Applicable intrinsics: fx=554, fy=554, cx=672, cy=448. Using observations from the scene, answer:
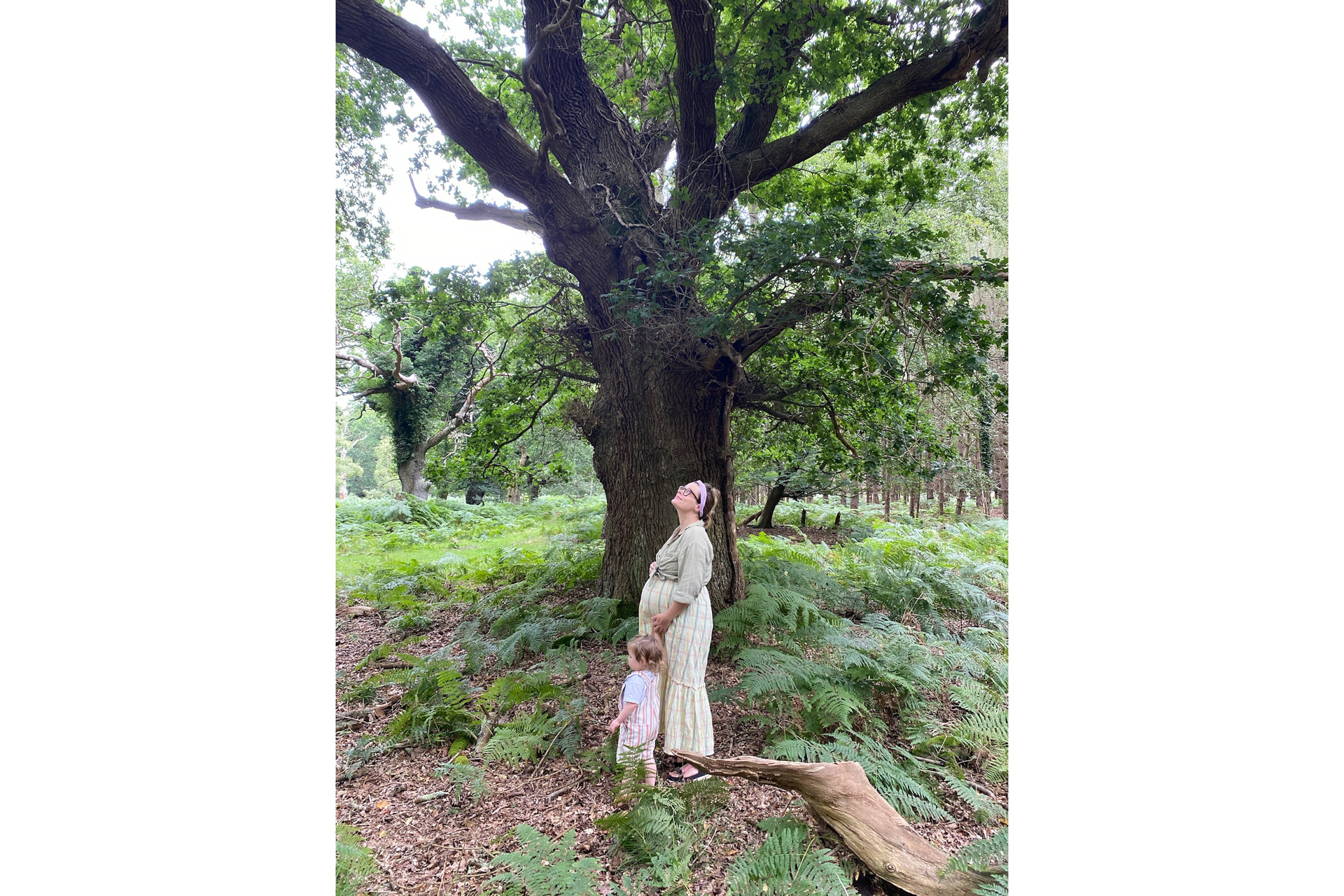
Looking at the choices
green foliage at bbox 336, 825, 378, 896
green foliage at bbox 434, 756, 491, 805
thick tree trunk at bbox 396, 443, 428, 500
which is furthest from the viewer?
thick tree trunk at bbox 396, 443, 428, 500

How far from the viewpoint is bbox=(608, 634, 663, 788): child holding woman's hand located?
225cm

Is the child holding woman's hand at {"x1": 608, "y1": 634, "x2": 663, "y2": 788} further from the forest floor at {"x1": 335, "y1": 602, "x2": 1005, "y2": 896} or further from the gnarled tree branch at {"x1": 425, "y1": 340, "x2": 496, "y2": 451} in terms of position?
the gnarled tree branch at {"x1": 425, "y1": 340, "x2": 496, "y2": 451}

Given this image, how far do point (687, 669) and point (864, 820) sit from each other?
83 cm

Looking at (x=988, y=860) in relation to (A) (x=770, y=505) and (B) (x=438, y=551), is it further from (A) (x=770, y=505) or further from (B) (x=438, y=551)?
(B) (x=438, y=551)

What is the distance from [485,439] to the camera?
196 inches

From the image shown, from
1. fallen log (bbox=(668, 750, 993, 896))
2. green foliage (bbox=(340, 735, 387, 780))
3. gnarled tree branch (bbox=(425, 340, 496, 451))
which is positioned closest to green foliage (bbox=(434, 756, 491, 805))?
green foliage (bbox=(340, 735, 387, 780))

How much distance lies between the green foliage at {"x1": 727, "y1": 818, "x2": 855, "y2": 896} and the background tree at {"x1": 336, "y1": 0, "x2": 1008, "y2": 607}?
84.9 inches

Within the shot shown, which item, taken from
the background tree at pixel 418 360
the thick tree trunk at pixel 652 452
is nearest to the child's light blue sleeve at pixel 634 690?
the thick tree trunk at pixel 652 452

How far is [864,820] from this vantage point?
6.08ft

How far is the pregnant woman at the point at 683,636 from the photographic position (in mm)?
2322

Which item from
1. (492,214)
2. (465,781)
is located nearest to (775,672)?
(465,781)
